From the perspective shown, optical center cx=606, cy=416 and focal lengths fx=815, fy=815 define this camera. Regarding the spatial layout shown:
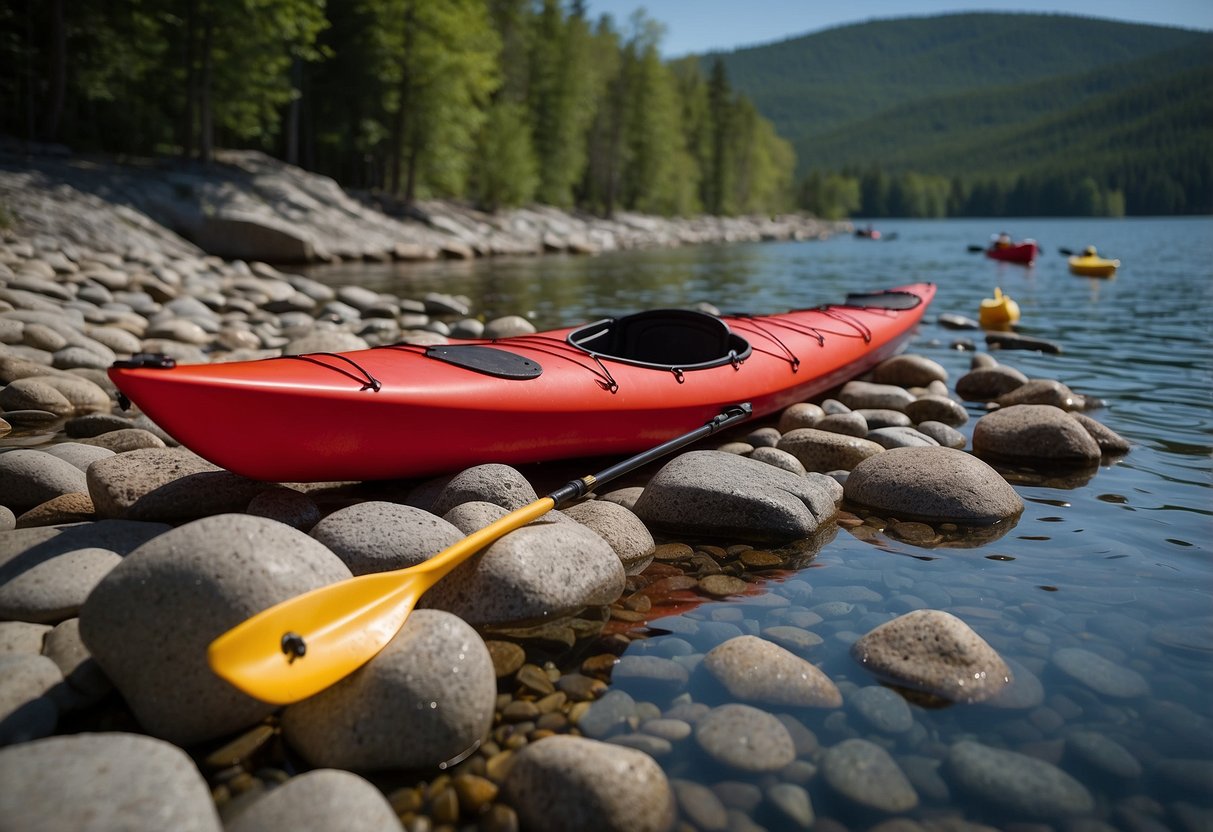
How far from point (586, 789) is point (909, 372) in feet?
20.1

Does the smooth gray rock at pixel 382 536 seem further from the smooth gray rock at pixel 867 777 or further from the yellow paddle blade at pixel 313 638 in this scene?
the smooth gray rock at pixel 867 777

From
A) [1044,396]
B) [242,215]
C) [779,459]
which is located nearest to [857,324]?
[1044,396]

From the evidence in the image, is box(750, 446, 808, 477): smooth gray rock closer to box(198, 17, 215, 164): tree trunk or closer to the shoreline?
the shoreline

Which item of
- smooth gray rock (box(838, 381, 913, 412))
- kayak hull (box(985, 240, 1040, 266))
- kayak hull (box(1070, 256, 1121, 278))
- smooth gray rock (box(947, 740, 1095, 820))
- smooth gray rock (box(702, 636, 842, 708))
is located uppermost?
kayak hull (box(985, 240, 1040, 266))

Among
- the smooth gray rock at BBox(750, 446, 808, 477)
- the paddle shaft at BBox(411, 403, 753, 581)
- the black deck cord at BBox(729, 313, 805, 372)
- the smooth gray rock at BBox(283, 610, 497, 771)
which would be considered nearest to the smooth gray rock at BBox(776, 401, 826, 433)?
the black deck cord at BBox(729, 313, 805, 372)

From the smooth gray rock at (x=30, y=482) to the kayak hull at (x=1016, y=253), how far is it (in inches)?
964

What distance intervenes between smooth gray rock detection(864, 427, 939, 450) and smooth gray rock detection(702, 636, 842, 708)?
269 cm

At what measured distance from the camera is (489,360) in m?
4.24

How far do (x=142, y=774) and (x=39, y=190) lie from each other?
51.8ft

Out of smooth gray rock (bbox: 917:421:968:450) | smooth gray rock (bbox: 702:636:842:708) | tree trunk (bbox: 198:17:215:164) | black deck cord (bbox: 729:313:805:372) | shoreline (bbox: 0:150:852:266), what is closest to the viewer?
smooth gray rock (bbox: 702:636:842:708)

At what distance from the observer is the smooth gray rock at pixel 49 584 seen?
2.56 m

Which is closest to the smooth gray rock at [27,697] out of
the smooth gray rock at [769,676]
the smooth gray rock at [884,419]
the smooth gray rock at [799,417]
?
the smooth gray rock at [769,676]

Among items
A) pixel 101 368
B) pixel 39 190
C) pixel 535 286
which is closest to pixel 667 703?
pixel 101 368

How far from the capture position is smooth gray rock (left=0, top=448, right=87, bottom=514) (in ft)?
11.7
